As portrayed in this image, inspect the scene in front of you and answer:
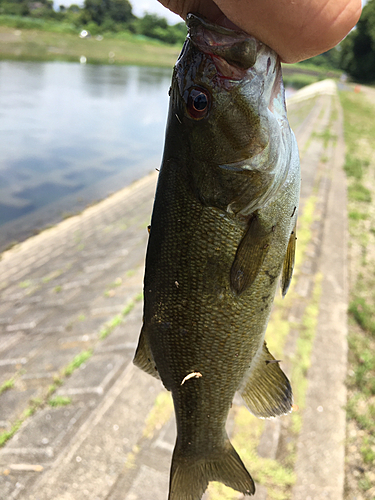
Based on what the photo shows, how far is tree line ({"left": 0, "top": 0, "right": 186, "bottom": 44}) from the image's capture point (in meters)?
57.2

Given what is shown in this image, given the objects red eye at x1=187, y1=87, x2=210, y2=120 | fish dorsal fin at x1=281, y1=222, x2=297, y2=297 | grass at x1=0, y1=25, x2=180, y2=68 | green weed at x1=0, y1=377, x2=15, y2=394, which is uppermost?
grass at x1=0, y1=25, x2=180, y2=68

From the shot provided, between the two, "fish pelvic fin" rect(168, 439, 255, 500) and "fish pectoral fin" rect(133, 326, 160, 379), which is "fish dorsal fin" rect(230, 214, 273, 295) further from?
"fish pelvic fin" rect(168, 439, 255, 500)

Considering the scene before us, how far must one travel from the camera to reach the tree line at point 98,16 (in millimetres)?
57188

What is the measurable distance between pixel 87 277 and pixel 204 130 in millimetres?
5870

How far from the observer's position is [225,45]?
51.0 inches

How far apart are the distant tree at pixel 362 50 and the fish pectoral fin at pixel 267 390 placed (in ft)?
210

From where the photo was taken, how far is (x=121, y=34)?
5891cm

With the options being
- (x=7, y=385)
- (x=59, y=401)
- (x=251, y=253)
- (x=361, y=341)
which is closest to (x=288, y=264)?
(x=251, y=253)

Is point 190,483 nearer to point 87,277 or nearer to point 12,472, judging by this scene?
point 12,472

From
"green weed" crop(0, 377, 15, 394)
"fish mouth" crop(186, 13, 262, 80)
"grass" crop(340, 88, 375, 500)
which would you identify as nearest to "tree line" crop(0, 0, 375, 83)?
"grass" crop(340, 88, 375, 500)

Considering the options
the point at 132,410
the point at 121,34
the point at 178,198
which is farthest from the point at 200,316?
the point at 121,34

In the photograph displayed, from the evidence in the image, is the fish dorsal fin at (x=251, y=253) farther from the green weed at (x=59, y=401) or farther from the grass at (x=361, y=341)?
the green weed at (x=59, y=401)

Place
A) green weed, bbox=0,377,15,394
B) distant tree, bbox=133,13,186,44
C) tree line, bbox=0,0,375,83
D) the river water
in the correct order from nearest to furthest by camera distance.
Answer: green weed, bbox=0,377,15,394
the river water
tree line, bbox=0,0,375,83
distant tree, bbox=133,13,186,44

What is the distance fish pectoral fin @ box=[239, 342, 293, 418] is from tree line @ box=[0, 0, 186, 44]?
64993mm
